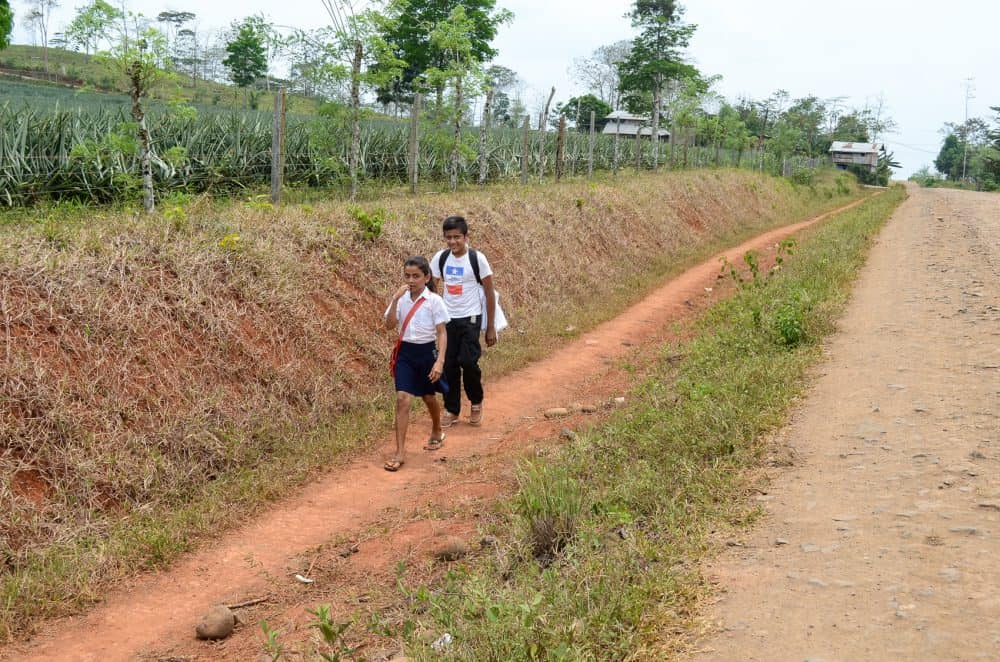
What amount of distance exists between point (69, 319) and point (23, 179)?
5.96m

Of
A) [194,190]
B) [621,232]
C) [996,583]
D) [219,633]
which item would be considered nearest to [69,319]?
[219,633]

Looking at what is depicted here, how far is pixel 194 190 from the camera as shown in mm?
12359

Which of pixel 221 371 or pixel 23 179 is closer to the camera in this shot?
pixel 221 371

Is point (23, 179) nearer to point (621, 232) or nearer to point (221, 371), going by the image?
point (221, 371)

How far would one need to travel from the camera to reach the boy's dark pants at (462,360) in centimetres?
660

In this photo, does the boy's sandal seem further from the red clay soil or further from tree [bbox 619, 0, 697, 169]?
tree [bbox 619, 0, 697, 169]

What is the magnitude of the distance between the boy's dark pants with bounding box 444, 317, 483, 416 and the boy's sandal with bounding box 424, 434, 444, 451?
52 centimetres

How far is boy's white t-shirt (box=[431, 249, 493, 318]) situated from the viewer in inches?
257

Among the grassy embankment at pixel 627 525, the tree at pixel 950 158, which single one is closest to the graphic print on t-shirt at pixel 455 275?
the grassy embankment at pixel 627 525

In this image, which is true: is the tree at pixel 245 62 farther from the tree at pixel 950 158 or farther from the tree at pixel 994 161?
the tree at pixel 950 158

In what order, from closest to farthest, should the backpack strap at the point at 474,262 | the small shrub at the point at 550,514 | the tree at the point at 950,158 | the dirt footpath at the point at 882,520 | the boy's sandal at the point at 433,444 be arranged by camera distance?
the dirt footpath at the point at 882,520, the small shrub at the point at 550,514, the boy's sandal at the point at 433,444, the backpack strap at the point at 474,262, the tree at the point at 950,158

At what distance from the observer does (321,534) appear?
482 cm

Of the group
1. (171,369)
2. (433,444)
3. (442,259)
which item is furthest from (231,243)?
(433,444)

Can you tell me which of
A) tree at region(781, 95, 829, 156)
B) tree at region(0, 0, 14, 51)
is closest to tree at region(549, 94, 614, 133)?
tree at region(781, 95, 829, 156)
